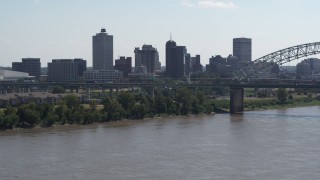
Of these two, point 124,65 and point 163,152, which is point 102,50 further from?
point 163,152

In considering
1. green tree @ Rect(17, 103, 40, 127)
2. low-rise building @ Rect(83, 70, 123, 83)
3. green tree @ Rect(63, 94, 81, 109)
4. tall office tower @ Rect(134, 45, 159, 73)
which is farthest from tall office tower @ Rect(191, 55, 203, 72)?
green tree @ Rect(17, 103, 40, 127)

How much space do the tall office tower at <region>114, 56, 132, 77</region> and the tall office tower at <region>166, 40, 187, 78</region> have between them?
17.2ft

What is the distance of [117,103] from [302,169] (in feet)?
48.1

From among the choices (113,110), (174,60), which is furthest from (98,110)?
(174,60)

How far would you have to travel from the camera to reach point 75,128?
24.3 metres

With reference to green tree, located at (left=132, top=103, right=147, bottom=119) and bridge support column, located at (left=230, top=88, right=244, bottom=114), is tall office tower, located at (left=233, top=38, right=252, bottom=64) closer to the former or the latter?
bridge support column, located at (left=230, top=88, right=244, bottom=114)

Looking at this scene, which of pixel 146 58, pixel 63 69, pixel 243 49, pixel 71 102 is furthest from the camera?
pixel 243 49

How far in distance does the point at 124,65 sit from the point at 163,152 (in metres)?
66.6

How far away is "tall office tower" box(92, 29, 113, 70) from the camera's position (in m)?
88.6

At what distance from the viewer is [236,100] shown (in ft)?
116

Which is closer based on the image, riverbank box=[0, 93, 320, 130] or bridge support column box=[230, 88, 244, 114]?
riverbank box=[0, 93, 320, 130]

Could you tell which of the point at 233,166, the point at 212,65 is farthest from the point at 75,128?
the point at 212,65

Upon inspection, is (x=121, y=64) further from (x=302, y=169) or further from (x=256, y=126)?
(x=302, y=169)

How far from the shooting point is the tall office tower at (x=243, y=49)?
107562 millimetres
